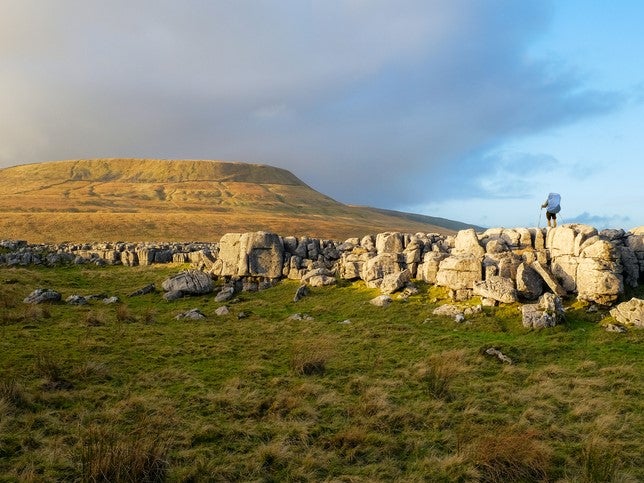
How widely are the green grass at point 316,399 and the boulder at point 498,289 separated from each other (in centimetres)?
95

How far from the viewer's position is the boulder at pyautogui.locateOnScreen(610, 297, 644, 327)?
74.0 feet

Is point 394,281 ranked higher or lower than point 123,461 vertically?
higher

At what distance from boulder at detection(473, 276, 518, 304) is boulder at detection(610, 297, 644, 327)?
4.92 m

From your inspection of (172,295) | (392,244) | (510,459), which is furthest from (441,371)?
(172,295)

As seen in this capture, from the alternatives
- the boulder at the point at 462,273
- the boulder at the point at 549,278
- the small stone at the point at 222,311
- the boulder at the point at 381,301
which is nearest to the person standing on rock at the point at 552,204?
the boulder at the point at 549,278

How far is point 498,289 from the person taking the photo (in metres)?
26.2

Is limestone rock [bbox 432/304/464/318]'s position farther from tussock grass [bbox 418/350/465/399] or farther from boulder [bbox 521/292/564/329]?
tussock grass [bbox 418/350/465/399]

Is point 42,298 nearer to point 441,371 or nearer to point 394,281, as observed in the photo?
point 394,281

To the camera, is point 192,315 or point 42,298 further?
point 42,298

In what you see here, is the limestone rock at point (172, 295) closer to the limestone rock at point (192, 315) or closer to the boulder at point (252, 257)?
the boulder at point (252, 257)

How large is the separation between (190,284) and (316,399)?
2319cm

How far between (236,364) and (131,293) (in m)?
20.8

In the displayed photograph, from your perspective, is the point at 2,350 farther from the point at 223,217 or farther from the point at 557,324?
the point at 223,217

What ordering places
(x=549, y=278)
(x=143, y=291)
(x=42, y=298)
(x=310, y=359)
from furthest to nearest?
(x=143, y=291), (x=42, y=298), (x=549, y=278), (x=310, y=359)
